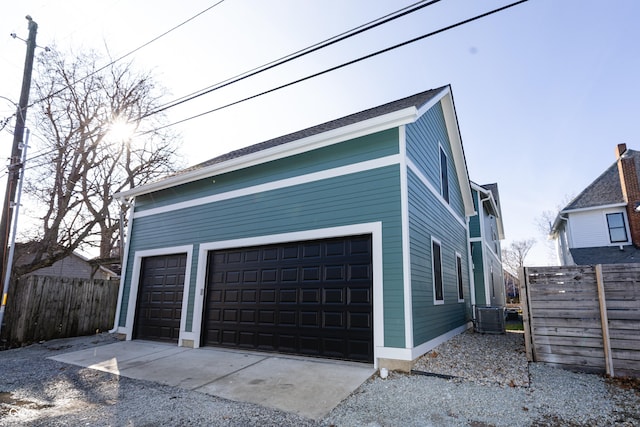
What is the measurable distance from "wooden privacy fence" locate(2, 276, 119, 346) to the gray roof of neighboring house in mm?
18717

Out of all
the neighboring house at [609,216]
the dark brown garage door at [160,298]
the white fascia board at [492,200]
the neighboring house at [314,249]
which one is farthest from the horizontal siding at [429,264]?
the neighboring house at [609,216]

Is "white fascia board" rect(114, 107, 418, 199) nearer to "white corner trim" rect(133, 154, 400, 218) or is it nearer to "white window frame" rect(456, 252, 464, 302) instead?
"white corner trim" rect(133, 154, 400, 218)

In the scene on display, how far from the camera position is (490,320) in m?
9.30

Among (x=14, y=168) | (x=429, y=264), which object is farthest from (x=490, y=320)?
A: (x=14, y=168)

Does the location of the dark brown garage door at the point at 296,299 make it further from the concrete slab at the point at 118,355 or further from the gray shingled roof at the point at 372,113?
the gray shingled roof at the point at 372,113

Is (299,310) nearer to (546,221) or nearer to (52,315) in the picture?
(52,315)

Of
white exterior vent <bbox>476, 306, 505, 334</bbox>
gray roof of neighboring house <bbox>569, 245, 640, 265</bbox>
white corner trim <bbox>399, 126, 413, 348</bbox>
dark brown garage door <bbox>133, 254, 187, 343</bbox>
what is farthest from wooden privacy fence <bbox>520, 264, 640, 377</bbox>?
gray roof of neighboring house <bbox>569, 245, 640, 265</bbox>

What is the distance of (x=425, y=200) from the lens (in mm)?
7250

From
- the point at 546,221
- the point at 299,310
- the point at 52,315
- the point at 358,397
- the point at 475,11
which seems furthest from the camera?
the point at 546,221

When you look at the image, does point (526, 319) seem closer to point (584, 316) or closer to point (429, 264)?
point (584, 316)

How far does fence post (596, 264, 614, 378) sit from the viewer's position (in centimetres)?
485

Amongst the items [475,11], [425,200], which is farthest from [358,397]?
[475,11]

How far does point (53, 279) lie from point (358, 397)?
9.27 meters

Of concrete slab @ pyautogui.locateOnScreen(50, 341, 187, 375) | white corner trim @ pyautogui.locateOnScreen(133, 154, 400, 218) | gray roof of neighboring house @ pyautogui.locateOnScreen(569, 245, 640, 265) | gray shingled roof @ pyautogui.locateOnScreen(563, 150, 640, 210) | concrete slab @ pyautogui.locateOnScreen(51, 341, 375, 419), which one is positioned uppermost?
gray shingled roof @ pyautogui.locateOnScreen(563, 150, 640, 210)
